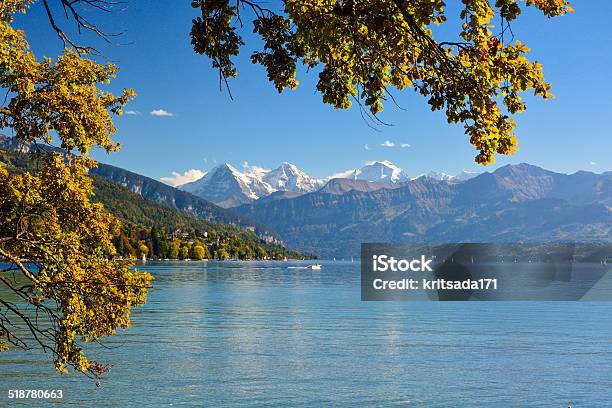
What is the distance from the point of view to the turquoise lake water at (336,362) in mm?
34188

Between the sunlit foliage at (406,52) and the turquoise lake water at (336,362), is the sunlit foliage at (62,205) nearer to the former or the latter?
the sunlit foliage at (406,52)

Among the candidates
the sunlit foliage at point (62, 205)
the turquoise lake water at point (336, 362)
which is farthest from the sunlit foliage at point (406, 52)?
the turquoise lake water at point (336, 362)

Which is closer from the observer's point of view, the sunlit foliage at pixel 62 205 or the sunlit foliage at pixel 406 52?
the sunlit foliage at pixel 406 52

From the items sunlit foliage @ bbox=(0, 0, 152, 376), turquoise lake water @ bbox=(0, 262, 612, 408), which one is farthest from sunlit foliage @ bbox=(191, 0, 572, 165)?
turquoise lake water @ bbox=(0, 262, 612, 408)

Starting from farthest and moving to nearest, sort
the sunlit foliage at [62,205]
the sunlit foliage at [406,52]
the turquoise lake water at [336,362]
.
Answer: the turquoise lake water at [336,362]
the sunlit foliage at [62,205]
the sunlit foliage at [406,52]

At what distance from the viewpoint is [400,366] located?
43625 mm

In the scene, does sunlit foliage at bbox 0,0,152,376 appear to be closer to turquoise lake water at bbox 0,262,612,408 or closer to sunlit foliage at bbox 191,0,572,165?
sunlit foliage at bbox 191,0,572,165

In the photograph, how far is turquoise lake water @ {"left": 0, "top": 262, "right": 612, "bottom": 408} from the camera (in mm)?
34188

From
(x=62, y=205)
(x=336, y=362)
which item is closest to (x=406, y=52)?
(x=62, y=205)

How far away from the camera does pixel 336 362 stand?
44.3m

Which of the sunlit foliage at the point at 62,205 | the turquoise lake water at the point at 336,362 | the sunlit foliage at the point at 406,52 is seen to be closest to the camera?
the sunlit foliage at the point at 406,52

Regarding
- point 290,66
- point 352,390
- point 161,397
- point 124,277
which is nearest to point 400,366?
point 352,390

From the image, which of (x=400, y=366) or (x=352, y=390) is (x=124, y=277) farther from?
(x=400, y=366)

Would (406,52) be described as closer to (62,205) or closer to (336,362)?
(62,205)
